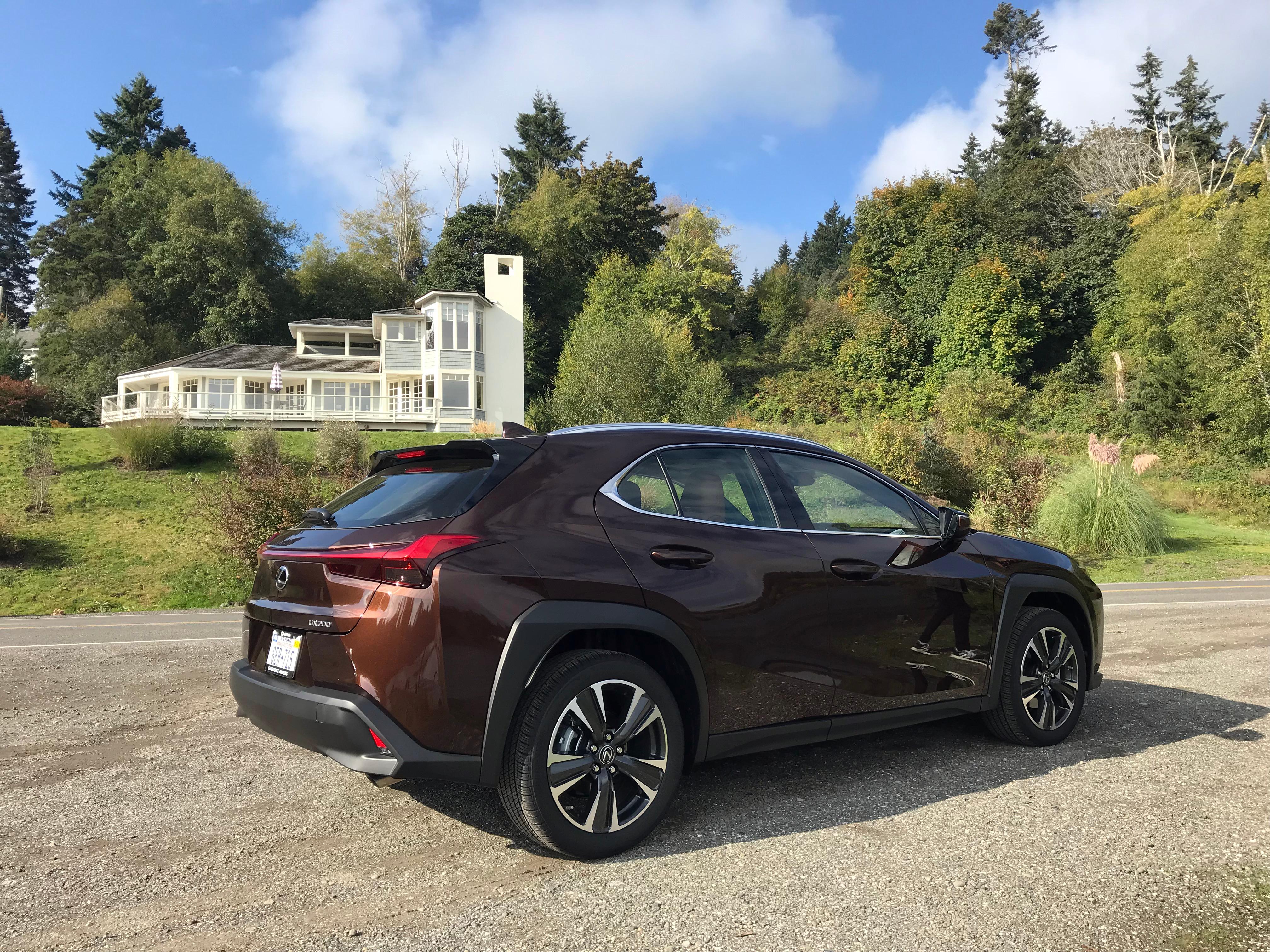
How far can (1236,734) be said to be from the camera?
525 centimetres

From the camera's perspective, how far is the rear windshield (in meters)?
3.55

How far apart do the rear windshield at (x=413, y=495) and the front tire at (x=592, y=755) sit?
2.57 feet

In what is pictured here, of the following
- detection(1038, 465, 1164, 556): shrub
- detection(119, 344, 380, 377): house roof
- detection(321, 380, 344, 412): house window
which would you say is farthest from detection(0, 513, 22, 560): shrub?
detection(119, 344, 380, 377): house roof

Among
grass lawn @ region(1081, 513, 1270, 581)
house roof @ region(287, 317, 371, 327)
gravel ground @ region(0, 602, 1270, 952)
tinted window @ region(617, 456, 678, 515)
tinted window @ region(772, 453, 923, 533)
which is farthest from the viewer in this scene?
house roof @ region(287, 317, 371, 327)

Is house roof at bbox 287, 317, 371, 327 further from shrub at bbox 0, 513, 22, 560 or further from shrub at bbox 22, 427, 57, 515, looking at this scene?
shrub at bbox 0, 513, 22, 560

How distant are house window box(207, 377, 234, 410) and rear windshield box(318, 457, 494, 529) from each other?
45843mm

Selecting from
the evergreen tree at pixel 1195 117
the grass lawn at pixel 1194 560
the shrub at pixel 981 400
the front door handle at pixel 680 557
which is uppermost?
the evergreen tree at pixel 1195 117

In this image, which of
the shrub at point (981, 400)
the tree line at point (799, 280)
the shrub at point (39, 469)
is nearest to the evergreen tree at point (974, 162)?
the tree line at point (799, 280)

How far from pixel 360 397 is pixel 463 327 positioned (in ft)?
23.4

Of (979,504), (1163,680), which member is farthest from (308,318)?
(1163,680)

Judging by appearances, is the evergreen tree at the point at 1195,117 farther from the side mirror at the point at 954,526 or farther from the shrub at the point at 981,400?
the side mirror at the point at 954,526

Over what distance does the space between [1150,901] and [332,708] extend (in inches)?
120

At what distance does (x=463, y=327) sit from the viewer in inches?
1993

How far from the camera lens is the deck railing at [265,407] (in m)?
43.9
